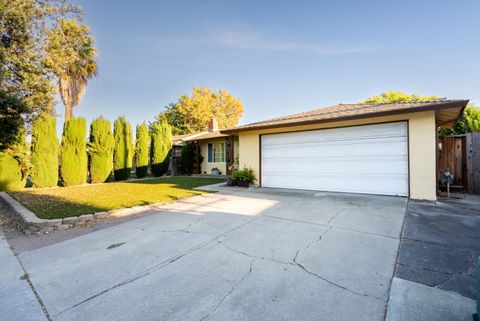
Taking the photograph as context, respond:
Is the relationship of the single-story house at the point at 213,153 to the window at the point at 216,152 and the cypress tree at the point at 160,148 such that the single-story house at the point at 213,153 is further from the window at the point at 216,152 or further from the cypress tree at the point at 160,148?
the cypress tree at the point at 160,148

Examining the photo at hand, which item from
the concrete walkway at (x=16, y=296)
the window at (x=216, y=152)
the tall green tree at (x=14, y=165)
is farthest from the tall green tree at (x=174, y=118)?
the concrete walkway at (x=16, y=296)

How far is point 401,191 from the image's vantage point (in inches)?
267

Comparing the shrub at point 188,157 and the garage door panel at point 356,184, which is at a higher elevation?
the shrub at point 188,157

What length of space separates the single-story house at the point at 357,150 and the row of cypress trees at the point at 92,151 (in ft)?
24.9

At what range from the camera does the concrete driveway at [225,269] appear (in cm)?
204

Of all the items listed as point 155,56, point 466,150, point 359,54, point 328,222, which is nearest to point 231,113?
point 155,56

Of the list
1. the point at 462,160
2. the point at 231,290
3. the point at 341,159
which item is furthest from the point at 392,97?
the point at 231,290

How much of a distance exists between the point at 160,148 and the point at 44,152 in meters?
6.45

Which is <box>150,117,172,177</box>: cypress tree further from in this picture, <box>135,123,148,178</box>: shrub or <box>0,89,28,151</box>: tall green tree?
<box>0,89,28,151</box>: tall green tree

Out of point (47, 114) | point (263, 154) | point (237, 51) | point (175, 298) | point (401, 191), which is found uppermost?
point (237, 51)

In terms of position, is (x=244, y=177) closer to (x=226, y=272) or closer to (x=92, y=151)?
(x=226, y=272)

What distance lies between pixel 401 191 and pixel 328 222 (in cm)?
395

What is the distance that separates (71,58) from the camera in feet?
34.4

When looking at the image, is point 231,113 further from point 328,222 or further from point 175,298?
point 175,298
